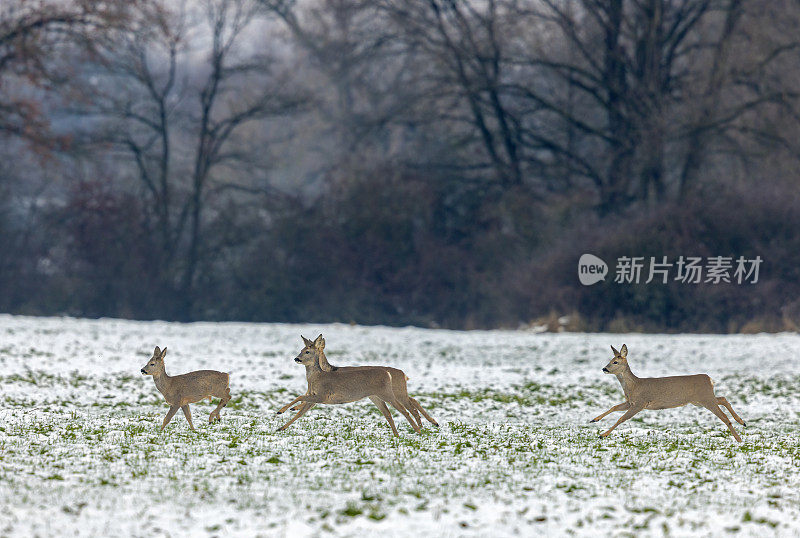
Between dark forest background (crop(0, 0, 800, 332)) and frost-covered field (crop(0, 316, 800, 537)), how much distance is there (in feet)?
48.1

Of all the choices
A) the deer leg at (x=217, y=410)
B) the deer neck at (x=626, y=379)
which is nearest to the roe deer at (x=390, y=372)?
the deer leg at (x=217, y=410)

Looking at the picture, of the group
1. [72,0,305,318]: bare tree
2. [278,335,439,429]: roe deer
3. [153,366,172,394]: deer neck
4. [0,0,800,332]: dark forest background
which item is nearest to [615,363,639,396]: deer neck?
[278,335,439,429]: roe deer

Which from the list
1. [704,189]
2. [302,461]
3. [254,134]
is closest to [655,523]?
[302,461]

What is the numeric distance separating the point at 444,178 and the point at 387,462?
1221 inches

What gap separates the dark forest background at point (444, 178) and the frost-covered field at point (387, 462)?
14.7 meters

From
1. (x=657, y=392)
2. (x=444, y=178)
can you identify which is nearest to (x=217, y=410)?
(x=657, y=392)

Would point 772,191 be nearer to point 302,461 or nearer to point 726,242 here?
point 726,242

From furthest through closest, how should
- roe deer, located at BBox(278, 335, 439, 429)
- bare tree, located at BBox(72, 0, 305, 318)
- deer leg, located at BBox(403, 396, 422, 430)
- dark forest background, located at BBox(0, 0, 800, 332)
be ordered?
bare tree, located at BBox(72, 0, 305, 318)
dark forest background, located at BBox(0, 0, 800, 332)
deer leg, located at BBox(403, 396, 422, 430)
roe deer, located at BBox(278, 335, 439, 429)

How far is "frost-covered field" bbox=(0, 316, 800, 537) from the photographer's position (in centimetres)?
681

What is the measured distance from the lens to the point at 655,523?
22.6ft

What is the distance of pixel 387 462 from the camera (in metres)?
8.71

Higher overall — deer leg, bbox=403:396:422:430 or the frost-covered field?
deer leg, bbox=403:396:422:430

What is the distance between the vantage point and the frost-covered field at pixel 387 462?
6812mm

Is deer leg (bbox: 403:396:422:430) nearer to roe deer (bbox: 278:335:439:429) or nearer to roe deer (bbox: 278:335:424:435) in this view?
roe deer (bbox: 278:335:439:429)
